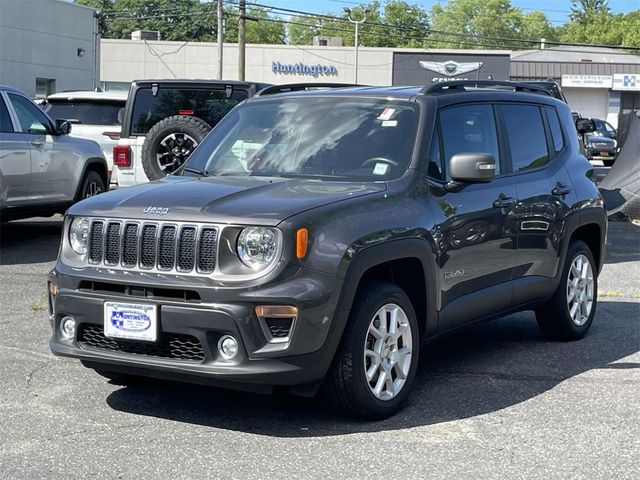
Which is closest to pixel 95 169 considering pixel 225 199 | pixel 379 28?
pixel 225 199

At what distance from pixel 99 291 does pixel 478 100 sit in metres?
2.95

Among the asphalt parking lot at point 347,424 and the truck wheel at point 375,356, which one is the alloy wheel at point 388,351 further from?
the asphalt parking lot at point 347,424

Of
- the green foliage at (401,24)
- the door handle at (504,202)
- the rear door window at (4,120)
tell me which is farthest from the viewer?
the green foliage at (401,24)

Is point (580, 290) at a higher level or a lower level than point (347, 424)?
higher

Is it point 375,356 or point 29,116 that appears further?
point 29,116

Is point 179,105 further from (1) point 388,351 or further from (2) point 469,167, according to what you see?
(1) point 388,351

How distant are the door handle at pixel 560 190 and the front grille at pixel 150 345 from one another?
3.27 m

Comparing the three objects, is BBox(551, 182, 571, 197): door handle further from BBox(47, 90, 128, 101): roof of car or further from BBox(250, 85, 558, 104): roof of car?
BBox(47, 90, 128, 101): roof of car

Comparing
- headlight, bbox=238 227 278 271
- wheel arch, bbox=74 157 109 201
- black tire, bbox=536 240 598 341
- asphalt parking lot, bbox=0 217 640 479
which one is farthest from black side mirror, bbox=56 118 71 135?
headlight, bbox=238 227 278 271

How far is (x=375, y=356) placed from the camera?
5.57m

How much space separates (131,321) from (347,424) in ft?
4.24

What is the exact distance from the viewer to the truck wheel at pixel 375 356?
5.39m

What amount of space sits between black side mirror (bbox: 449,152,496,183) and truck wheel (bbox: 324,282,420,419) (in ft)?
2.86

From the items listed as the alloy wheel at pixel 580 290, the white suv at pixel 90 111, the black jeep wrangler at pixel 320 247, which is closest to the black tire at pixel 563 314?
the alloy wheel at pixel 580 290
